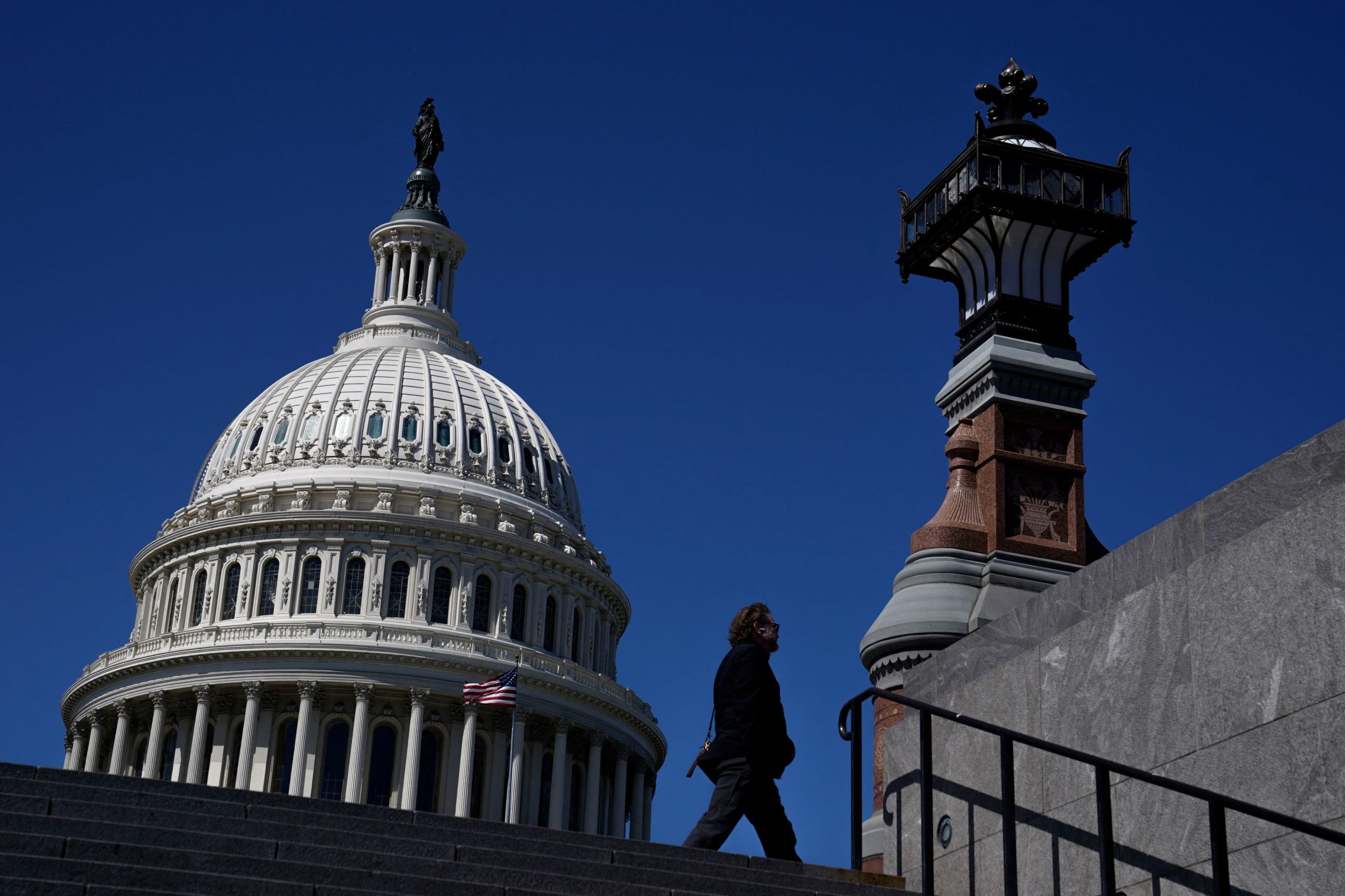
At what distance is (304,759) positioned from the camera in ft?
243

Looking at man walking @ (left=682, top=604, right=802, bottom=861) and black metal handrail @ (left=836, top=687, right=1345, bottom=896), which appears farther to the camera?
man walking @ (left=682, top=604, right=802, bottom=861)

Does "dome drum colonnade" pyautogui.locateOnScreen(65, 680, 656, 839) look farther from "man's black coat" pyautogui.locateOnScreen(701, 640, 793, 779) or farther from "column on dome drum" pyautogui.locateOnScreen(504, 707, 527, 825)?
"man's black coat" pyautogui.locateOnScreen(701, 640, 793, 779)

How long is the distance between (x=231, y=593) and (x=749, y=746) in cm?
7277

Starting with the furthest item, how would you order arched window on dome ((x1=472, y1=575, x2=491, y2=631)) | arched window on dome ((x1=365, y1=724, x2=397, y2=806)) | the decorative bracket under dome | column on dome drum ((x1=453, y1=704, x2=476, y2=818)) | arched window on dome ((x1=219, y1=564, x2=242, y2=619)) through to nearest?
the decorative bracket under dome < arched window on dome ((x1=472, y1=575, x2=491, y2=631)) < arched window on dome ((x1=219, y1=564, x2=242, y2=619)) < arched window on dome ((x1=365, y1=724, x2=397, y2=806)) < column on dome drum ((x1=453, y1=704, x2=476, y2=818))

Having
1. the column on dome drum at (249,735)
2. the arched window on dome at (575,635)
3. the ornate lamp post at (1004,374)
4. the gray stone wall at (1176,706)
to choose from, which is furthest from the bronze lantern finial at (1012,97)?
the arched window on dome at (575,635)

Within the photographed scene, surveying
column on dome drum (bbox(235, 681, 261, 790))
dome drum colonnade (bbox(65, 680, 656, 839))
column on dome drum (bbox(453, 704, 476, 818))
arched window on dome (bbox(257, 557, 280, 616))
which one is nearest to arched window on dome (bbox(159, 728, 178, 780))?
dome drum colonnade (bbox(65, 680, 656, 839))

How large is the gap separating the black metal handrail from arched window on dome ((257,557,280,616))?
70089mm

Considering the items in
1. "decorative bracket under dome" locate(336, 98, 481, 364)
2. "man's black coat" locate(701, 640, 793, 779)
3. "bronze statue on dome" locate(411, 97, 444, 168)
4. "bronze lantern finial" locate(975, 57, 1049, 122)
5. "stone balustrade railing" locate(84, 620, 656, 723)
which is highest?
"bronze statue on dome" locate(411, 97, 444, 168)

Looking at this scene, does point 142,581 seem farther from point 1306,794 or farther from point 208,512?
point 1306,794

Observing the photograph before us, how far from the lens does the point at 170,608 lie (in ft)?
276

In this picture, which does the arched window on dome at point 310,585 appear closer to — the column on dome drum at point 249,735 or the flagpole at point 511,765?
the column on dome drum at point 249,735

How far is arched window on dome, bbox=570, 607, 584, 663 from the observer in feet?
279

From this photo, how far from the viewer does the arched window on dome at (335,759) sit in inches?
2931

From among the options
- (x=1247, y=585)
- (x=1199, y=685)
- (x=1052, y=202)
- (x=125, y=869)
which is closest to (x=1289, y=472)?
(x=1247, y=585)
